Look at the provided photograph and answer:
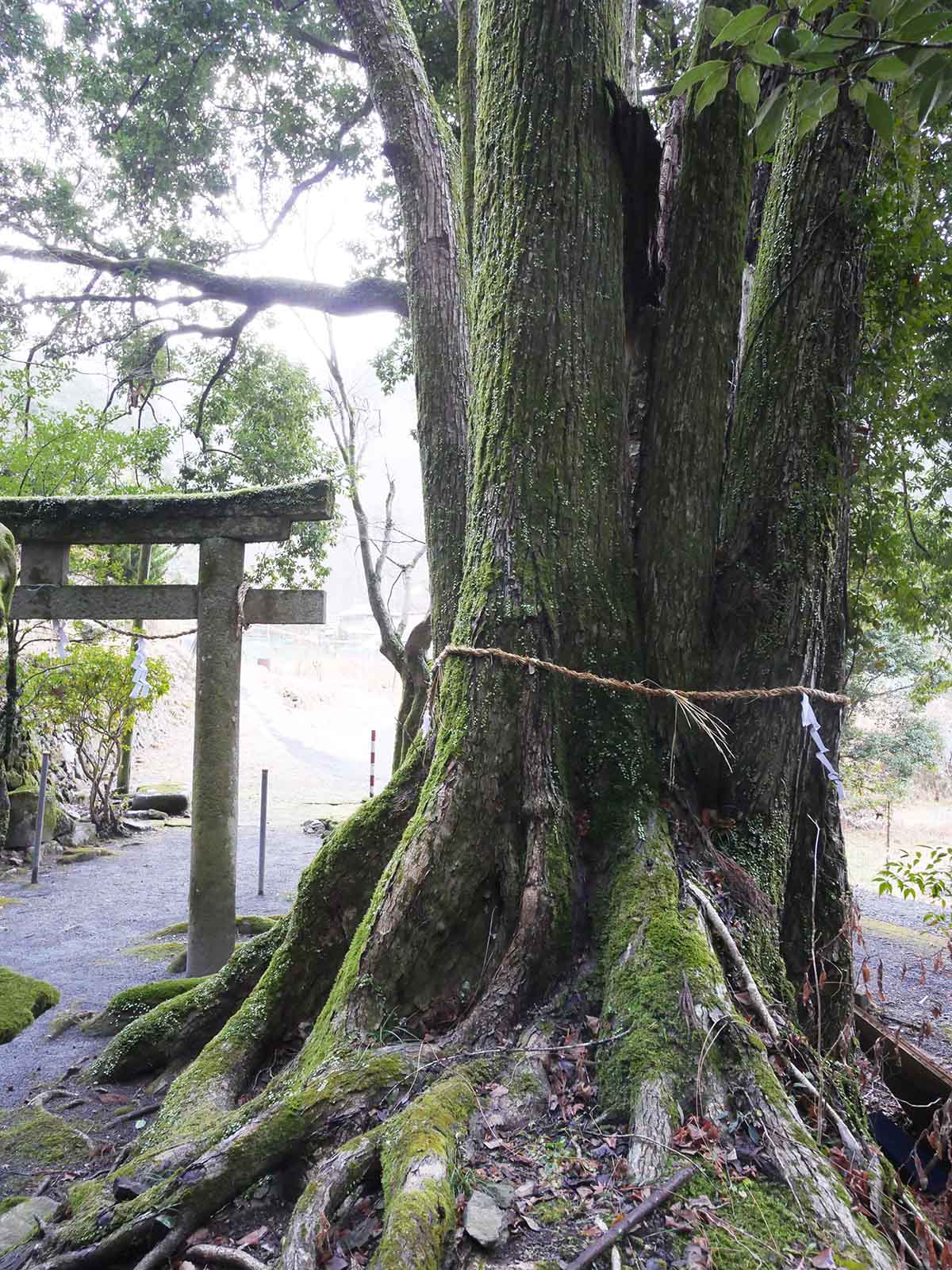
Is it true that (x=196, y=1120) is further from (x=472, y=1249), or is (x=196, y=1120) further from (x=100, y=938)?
(x=100, y=938)

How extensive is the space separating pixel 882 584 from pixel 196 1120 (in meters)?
3.78

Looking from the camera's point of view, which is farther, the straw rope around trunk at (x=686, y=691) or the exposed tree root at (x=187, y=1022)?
the exposed tree root at (x=187, y=1022)

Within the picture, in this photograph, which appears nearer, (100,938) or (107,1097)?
(107,1097)

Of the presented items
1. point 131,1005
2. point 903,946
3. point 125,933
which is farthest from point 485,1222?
point 903,946

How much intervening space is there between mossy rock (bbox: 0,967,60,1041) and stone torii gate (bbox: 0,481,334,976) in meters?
0.99

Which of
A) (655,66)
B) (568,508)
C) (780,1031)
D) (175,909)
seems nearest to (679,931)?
(780,1031)

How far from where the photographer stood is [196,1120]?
252 cm

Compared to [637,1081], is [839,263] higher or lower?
higher

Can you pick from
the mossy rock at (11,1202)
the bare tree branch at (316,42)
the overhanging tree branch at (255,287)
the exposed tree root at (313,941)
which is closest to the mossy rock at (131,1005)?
the exposed tree root at (313,941)

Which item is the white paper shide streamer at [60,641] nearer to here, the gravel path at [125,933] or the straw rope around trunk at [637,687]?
the gravel path at [125,933]

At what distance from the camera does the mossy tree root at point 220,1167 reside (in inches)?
76.0

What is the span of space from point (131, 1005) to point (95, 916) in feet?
11.5

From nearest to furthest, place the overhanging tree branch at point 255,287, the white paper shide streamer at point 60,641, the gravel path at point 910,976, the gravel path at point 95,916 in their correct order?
the gravel path at point 95,916, the gravel path at point 910,976, the overhanging tree branch at point 255,287, the white paper shide streamer at point 60,641

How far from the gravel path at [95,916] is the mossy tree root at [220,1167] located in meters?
2.14
